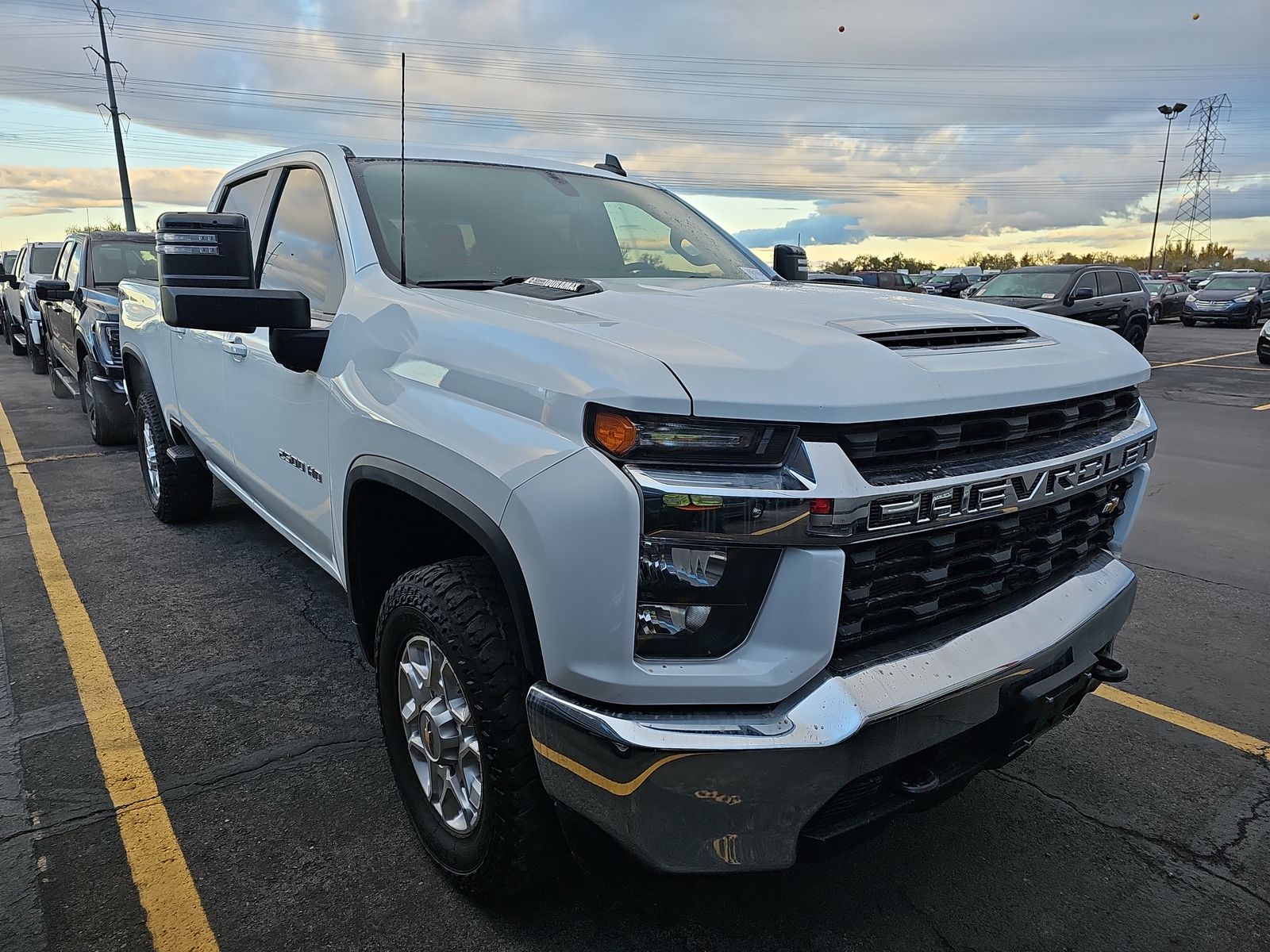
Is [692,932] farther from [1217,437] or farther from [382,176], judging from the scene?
[1217,437]

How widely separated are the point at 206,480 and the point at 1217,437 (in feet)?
30.3

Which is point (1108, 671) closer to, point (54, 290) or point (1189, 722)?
point (1189, 722)

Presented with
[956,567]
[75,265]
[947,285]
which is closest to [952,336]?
[956,567]

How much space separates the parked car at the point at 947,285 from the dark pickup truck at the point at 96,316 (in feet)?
31.3

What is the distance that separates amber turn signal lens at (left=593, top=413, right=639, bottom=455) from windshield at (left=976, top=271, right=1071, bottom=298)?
52.4 feet

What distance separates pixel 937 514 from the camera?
183cm

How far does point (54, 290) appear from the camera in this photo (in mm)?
8844

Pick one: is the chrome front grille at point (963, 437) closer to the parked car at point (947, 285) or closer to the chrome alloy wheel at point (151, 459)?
the chrome alloy wheel at point (151, 459)

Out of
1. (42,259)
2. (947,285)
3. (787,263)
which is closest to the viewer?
(787,263)

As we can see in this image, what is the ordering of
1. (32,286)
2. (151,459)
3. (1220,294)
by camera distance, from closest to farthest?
1. (151,459)
2. (32,286)
3. (1220,294)

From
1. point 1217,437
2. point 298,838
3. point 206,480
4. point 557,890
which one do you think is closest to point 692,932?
point 557,890

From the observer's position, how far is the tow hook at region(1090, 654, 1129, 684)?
94.1 inches

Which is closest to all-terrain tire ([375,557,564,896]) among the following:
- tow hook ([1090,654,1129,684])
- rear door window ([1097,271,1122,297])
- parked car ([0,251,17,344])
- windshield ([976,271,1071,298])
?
tow hook ([1090,654,1129,684])

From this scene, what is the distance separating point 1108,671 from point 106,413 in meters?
8.12
